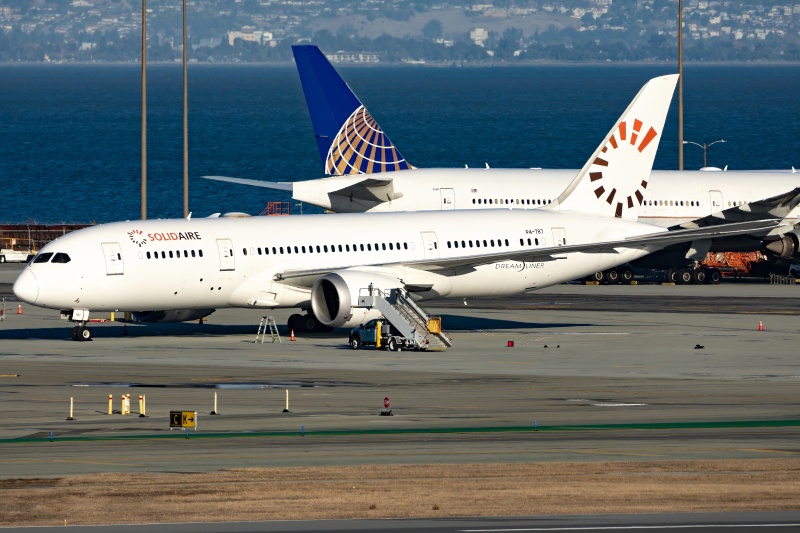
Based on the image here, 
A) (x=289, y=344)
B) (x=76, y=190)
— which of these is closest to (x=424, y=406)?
(x=289, y=344)

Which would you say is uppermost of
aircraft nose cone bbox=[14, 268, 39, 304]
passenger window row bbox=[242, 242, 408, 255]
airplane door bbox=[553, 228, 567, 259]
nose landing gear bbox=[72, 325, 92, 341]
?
airplane door bbox=[553, 228, 567, 259]

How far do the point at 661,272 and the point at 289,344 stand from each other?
38172mm

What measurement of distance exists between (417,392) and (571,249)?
1869cm

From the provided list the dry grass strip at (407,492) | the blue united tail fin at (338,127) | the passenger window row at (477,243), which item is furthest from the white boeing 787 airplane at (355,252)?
the dry grass strip at (407,492)

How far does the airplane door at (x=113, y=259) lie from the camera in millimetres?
57250

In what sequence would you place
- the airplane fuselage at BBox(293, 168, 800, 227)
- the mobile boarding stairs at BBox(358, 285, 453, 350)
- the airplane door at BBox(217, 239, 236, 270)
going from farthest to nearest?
the airplane fuselage at BBox(293, 168, 800, 227), the airplane door at BBox(217, 239, 236, 270), the mobile boarding stairs at BBox(358, 285, 453, 350)

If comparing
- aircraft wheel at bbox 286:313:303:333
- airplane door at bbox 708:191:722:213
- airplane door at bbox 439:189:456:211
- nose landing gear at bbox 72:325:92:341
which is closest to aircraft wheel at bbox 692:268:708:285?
airplane door at bbox 708:191:722:213

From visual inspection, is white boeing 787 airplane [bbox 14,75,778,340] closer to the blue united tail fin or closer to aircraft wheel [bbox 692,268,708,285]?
aircraft wheel [bbox 692,268,708,285]

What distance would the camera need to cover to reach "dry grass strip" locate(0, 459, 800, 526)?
2798cm

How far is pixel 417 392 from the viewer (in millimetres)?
45250

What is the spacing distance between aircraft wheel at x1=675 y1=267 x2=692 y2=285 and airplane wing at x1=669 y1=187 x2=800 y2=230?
372 cm

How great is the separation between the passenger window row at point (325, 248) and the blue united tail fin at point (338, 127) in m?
27.9

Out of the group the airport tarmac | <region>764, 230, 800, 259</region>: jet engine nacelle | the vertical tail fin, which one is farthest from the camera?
<region>764, 230, 800, 259</region>: jet engine nacelle

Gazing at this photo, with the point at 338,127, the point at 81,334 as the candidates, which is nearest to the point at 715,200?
the point at 338,127
